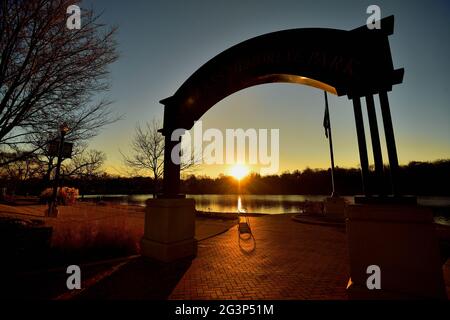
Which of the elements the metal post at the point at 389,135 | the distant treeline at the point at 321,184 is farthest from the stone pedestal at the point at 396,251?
the distant treeline at the point at 321,184

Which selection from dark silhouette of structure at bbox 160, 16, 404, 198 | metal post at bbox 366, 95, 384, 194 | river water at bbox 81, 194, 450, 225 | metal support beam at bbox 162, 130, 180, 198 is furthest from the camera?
river water at bbox 81, 194, 450, 225

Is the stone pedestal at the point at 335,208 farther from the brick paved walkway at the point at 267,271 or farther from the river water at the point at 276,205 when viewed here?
the brick paved walkway at the point at 267,271

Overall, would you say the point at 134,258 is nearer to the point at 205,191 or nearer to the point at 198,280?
the point at 198,280

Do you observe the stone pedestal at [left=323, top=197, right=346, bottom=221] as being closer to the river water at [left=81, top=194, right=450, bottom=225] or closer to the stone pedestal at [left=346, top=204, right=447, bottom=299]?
the river water at [left=81, top=194, right=450, bottom=225]

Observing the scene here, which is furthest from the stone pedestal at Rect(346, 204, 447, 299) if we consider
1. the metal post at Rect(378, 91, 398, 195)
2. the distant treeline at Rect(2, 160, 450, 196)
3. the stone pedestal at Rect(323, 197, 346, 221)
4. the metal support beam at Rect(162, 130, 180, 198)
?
the distant treeline at Rect(2, 160, 450, 196)

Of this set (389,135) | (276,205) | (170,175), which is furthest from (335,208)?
(276,205)

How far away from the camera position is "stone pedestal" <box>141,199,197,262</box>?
18.5ft

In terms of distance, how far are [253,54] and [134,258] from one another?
6.72 meters

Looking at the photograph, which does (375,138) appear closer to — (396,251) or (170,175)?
(396,251)

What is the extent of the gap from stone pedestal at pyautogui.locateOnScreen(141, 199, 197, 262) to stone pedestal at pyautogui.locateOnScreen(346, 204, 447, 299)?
4.15 metres

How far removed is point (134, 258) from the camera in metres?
5.96

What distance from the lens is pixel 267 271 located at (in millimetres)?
5012

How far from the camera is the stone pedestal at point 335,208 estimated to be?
42.4 feet

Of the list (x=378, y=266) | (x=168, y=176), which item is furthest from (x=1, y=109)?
(x=378, y=266)
